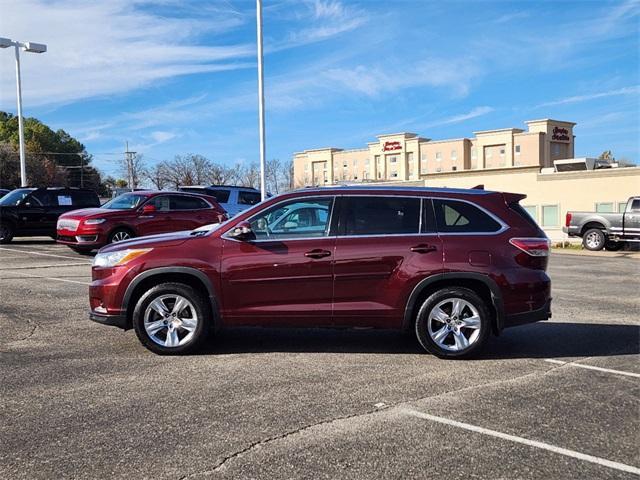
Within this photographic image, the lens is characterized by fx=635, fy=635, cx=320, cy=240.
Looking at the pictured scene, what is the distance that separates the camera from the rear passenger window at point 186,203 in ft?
54.1

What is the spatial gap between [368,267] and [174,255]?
6.47 ft

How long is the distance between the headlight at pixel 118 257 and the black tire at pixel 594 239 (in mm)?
21682

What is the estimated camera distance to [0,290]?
34.6 ft

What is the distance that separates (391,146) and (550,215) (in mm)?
77878

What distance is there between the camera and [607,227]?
2402 cm

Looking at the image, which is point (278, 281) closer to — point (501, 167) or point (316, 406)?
point (316, 406)

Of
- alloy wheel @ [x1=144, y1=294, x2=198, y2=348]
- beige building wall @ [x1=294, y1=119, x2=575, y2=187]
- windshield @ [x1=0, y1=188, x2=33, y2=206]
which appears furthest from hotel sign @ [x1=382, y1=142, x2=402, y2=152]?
alloy wheel @ [x1=144, y1=294, x2=198, y2=348]

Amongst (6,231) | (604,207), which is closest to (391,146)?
(604,207)

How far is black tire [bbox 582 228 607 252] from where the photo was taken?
24.2 meters

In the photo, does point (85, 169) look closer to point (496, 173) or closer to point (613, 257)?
point (496, 173)

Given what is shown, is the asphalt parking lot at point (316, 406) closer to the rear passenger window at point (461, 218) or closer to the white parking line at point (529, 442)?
the white parking line at point (529, 442)

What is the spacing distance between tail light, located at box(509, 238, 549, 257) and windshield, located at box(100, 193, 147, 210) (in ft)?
38.0

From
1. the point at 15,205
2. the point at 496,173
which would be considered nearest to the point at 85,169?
the point at 496,173

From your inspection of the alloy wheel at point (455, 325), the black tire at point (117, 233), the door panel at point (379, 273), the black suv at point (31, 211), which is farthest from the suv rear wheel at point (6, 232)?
the alloy wheel at point (455, 325)
